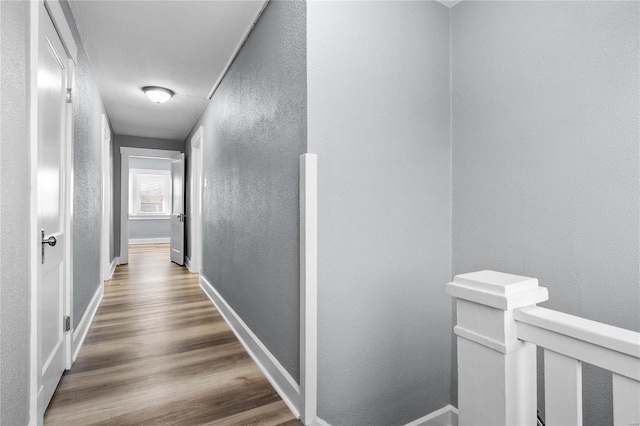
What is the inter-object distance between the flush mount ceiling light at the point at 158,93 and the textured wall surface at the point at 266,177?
909 mm

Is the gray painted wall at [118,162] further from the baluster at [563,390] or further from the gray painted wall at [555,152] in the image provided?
the baluster at [563,390]

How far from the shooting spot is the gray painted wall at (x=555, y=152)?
1394 mm

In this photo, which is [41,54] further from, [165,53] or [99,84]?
[99,84]

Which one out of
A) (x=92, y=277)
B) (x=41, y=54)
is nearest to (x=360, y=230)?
(x=41, y=54)

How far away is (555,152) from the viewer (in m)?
1.61

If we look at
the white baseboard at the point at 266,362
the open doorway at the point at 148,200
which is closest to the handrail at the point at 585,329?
the white baseboard at the point at 266,362

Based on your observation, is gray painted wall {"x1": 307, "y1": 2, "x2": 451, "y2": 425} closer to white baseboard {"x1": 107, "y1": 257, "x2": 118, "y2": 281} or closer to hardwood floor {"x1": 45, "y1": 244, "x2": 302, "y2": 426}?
hardwood floor {"x1": 45, "y1": 244, "x2": 302, "y2": 426}

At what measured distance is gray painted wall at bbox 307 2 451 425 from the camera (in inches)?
64.1

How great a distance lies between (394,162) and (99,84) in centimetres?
348

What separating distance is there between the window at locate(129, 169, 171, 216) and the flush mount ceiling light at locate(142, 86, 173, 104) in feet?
20.4

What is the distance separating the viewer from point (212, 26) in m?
2.40

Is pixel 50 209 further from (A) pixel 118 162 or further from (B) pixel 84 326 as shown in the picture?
(A) pixel 118 162

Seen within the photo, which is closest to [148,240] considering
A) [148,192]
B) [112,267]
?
[148,192]

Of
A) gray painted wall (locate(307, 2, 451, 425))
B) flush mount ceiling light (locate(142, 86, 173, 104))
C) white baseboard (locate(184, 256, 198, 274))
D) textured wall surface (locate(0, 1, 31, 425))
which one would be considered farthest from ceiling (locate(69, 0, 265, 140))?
white baseboard (locate(184, 256, 198, 274))
